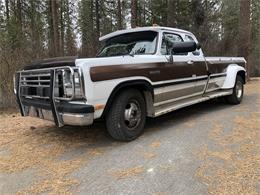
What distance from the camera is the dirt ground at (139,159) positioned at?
10.8 feet

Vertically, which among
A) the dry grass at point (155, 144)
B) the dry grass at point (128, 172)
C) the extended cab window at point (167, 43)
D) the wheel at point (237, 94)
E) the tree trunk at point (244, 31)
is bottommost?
the dry grass at point (128, 172)

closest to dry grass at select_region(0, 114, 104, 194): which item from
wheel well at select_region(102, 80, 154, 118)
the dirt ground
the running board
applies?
the dirt ground

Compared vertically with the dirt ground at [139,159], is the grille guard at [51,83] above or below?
above

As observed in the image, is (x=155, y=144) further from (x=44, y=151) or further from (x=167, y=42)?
(x=167, y=42)

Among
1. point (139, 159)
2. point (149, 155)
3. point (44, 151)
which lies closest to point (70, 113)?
point (44, 151)

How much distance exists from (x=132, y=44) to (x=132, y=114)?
1.69m

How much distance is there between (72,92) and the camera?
4.10 meters

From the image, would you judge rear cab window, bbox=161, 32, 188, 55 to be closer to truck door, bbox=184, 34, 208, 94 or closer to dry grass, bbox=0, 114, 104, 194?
truck door, bbox=184, 34, 208, 94

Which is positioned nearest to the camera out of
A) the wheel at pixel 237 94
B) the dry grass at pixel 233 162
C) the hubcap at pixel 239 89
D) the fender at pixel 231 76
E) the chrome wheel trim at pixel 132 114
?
the dry grass at pixel 233 162

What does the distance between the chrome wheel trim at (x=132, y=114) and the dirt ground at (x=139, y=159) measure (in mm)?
288

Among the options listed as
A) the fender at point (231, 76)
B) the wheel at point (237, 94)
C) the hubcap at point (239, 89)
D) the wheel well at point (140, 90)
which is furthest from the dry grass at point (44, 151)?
the hubcap at point (239, 89)

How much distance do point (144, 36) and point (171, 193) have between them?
352 cm

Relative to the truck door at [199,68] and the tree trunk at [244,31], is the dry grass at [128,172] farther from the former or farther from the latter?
the tree trunk at [244,31]

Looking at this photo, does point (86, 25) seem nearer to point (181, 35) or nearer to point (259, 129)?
point (181, 35)
